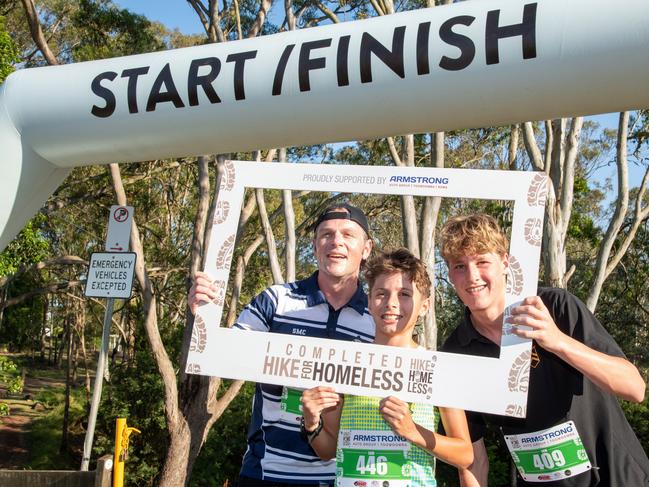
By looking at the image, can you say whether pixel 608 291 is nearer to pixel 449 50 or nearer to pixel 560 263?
pixel 560 263

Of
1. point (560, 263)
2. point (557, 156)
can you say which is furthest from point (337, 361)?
point (557, 156)

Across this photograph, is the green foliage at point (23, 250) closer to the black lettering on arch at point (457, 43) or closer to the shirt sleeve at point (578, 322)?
the black lettering on arch at point (457, 43)

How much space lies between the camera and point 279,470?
2.53 m

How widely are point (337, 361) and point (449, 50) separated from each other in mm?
1054

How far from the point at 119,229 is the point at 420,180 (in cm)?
299

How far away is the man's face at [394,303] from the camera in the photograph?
2.21m

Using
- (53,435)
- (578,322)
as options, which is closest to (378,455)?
(578,322)

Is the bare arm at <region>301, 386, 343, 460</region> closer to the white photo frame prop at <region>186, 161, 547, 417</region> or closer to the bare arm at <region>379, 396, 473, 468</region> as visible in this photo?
the white photo frame prop at <region>186, 161, 547, 417</region>

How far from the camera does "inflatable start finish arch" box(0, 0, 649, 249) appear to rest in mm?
2006

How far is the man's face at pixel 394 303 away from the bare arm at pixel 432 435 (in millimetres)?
236

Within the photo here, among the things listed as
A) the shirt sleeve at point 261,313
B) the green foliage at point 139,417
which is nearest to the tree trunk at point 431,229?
the shirt sleeve at point 261,313

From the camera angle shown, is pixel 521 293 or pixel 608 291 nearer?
pixel 521 293

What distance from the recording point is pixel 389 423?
2.09 m

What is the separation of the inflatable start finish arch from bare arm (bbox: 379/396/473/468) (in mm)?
950
